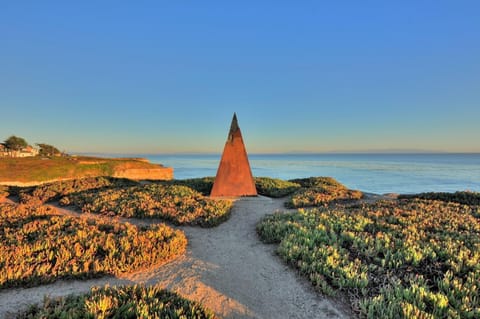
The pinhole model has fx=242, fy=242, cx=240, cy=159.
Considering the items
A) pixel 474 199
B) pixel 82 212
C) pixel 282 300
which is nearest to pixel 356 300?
pixel 282 300

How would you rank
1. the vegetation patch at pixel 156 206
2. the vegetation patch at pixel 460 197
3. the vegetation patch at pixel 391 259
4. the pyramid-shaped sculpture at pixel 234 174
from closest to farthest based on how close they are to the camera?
the vegetation patch at pixel 391 259 < the vegetation patch at pixel 156 206 < the vegetation patch at pixel 460 197 < the pyramid-shaped sculpture at pixel 234 174

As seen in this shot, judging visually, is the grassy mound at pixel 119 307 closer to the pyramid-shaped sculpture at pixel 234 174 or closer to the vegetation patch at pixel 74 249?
the vegetation patch at pixel 74 249

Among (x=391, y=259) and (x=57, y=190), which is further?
(x=57, y=190)

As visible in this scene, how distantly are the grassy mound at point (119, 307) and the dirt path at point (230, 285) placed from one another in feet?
1.94

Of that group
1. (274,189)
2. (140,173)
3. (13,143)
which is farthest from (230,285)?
(13,143)

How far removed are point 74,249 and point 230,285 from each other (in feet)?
10.8

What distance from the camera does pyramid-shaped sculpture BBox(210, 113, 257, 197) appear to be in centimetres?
1251

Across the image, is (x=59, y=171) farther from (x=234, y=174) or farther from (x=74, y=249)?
(x=74, y=249)

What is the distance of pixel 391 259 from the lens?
491 cm

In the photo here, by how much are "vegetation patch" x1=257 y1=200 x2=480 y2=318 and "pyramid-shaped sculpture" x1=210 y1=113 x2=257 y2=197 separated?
4809 millimetres

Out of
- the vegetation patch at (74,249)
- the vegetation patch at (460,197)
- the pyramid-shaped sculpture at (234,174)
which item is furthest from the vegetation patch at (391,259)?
the pyramid-shaped sculpture at (234,174)

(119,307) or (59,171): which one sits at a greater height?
(59,171)

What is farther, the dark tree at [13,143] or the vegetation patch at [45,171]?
the dark tree at [13,143]

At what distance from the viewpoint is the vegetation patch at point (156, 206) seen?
8.31 meters
